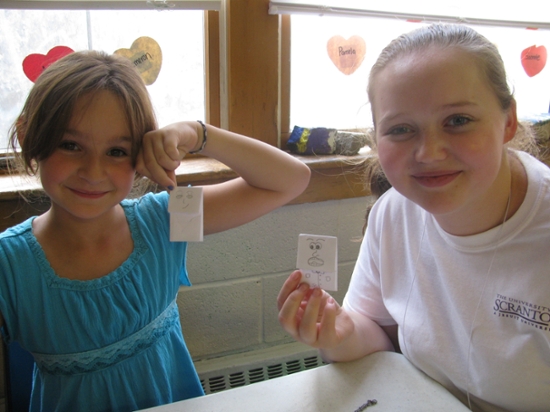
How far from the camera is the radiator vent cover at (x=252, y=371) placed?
5.16ft

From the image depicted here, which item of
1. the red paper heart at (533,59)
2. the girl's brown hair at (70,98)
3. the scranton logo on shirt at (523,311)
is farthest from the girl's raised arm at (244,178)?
the red paper heart at (533,59)

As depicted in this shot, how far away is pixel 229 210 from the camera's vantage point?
1.13 m

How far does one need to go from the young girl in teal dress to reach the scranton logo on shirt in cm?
56

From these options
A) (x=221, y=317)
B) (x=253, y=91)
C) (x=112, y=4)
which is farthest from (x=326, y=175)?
(x=112, y=4)

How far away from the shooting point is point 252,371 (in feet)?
5.33

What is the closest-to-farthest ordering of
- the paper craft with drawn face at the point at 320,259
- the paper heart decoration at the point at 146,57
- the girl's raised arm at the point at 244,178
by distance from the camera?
the paper craft with drawn face at the point at 320,259
the girl's raised arm at the point at 244,178
the paper heart decoration at the point at 146,57

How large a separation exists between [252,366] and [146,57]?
1071 millimetres

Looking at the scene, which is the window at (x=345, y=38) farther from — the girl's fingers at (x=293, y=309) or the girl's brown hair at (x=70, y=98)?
the girl's fingers at (x=293, y=309)

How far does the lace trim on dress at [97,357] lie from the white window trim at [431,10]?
3.36ft

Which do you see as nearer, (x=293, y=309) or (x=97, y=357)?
(x=293, y=309)

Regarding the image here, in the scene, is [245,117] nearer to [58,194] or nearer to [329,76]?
[329,76]

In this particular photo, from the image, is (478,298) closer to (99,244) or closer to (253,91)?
(99,244)

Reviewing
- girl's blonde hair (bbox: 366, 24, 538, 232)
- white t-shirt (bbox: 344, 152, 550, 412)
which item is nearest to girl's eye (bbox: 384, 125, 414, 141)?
girl's blonde hair (bbox: 366, 24, 538, 232)

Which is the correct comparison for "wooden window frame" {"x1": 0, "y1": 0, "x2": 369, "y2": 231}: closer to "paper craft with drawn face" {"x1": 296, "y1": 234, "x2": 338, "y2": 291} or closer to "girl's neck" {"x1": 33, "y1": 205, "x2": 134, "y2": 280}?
"girl's neck" {"x1": 33, "y1": 205, "x2": 134, "y2": 280}
